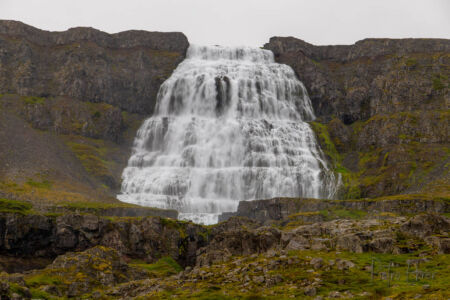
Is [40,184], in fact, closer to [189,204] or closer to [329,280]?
[189,204]

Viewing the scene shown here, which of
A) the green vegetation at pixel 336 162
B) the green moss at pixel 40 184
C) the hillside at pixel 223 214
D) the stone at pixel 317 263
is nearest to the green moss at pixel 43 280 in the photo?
the hillside at pixel 223 214

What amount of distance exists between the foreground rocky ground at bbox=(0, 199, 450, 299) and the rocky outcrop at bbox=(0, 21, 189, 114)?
82.8m

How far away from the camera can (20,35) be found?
564ft

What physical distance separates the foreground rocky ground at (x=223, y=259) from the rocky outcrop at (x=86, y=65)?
3259 inches

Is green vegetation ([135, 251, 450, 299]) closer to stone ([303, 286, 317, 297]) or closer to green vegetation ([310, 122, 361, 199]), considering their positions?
stone ([303, 286, 317, 297])

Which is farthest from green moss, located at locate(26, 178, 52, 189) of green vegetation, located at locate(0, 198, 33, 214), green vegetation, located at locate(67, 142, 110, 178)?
green vegetation, located at locate(0, 198, 33, 214)

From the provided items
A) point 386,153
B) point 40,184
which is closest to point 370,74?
point 386,153

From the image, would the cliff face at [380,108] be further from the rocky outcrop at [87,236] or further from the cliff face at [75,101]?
the rocky outcrop at [87,236]

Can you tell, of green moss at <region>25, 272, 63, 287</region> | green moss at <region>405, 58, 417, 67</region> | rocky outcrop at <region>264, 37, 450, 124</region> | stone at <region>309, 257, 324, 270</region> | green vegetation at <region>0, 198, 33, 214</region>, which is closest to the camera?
stone at <region>309, 257, 324, 270</region>

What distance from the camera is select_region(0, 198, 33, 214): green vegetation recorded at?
79.8 m

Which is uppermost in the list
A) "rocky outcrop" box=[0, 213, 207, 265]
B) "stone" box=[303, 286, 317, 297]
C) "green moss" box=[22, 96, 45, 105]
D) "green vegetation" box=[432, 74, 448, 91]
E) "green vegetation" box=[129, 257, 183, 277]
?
"green vegetation" box=[432, 74, 448, 91]

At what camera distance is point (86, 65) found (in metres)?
165

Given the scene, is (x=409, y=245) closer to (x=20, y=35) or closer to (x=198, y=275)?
(x=198, y=275)

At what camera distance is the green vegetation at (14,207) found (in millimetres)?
79756
